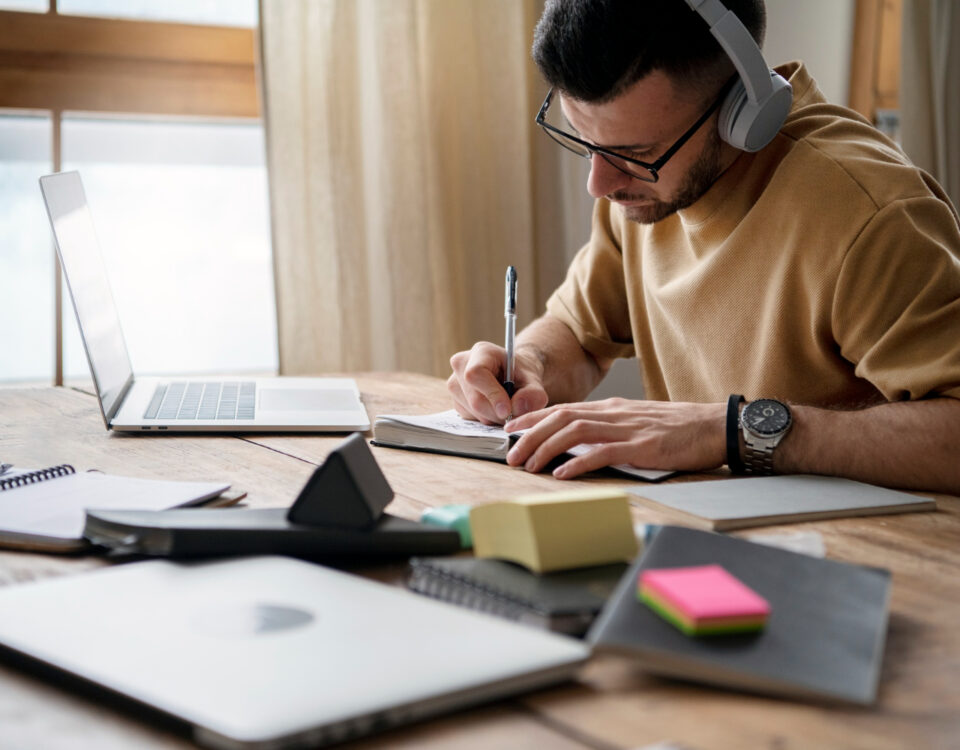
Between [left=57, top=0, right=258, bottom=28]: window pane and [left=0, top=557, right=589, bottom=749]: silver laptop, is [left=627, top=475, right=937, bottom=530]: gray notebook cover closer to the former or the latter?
[left=0, top=557, right=589, bottom=749]: silver laptop

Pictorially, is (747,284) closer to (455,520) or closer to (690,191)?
(690,191)

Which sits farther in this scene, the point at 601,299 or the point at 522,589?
the point at 601,299

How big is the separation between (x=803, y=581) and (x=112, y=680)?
1.34 feet

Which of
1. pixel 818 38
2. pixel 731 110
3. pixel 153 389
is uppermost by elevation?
pixel 818 38

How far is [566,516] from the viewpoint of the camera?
0.64m

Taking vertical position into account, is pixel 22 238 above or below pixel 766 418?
above

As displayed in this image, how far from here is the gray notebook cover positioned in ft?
2.96

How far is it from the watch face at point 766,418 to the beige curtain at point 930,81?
7.68 feet

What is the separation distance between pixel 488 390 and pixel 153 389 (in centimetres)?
65

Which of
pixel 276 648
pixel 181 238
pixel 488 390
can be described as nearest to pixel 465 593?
pixel 276 648

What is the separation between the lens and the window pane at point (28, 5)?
7.73 ft

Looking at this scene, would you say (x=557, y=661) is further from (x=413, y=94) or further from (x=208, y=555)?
(x=413, y=94)

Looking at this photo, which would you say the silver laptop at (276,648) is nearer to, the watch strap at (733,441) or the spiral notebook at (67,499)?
the spiral notebook at (67,499)

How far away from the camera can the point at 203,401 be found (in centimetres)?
157
